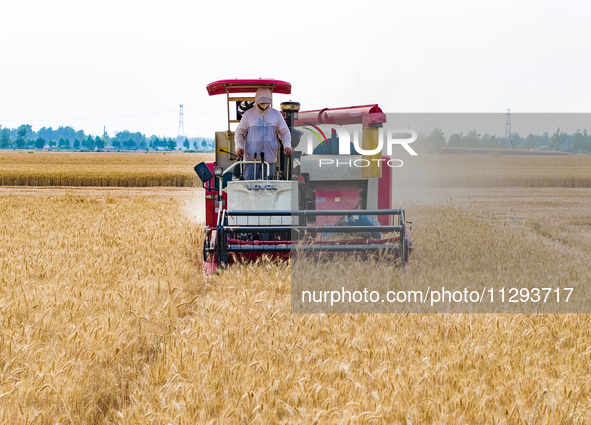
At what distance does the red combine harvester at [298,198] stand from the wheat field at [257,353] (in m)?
0.39

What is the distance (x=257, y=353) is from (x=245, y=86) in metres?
4.51

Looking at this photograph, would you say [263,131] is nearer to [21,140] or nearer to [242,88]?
[242,88]

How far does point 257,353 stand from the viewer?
3182mm

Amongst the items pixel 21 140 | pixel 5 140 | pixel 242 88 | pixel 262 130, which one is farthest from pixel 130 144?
pixel 262 130

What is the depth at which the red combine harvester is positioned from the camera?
5598 millimetres

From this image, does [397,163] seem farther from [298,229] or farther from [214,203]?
[298,229]

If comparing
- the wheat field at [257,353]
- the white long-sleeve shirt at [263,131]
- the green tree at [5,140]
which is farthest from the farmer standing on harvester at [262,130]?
the green tree at [5,140]

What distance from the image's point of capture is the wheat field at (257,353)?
8.22 ft

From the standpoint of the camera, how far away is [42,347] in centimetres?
335

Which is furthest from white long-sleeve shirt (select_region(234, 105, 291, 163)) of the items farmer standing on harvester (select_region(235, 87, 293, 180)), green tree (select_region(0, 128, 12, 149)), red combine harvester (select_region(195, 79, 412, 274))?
green tree (select_region(0, 128, 12, 149))

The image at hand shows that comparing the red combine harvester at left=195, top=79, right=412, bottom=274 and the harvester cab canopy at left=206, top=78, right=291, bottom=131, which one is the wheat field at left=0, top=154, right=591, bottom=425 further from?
the harvester cab canopy at left=206, top=78, right=291, bottom=131

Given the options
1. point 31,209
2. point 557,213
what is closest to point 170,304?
point 31,209

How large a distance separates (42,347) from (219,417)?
61.4 inches

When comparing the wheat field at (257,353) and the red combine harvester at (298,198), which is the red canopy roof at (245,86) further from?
the wheat field at (257,353)
